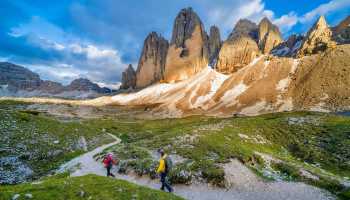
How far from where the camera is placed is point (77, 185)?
15.6 metres

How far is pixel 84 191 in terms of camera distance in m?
14.8

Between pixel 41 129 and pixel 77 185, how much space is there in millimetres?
36665

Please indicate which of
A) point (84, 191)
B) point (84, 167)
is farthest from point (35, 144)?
point (84, 191)

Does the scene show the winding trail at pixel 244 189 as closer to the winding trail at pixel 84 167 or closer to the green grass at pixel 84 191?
the winding trail at pixel 84 167

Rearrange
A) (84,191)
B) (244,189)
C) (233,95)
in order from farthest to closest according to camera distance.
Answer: (233,95) → (244,189) → (84,191)

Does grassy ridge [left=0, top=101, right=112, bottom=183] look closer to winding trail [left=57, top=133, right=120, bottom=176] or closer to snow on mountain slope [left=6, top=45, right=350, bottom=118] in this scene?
winding trail [left=57, top=133, right=120, bottom=176]

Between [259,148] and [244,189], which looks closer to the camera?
[244,189]

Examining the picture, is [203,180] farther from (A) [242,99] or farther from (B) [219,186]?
(A) [242,99]

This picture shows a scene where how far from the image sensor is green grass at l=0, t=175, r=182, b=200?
13.8 meters

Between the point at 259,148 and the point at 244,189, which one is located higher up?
the point at 259,148

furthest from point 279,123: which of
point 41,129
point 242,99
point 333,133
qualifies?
point 242,99

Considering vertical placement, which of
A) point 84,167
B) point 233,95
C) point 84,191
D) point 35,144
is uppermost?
point 233,95

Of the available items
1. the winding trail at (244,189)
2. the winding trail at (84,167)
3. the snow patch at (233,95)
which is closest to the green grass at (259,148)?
the winding trail at (244,189)

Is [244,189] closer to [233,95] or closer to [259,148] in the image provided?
[259,148]
